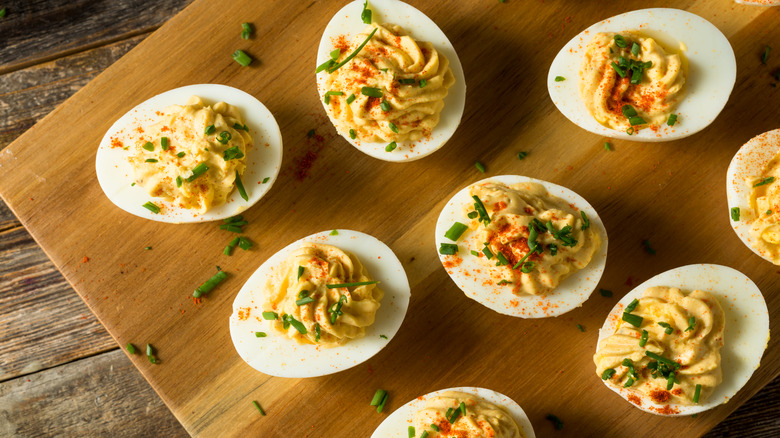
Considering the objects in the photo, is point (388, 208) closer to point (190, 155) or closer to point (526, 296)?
point (526, 296)

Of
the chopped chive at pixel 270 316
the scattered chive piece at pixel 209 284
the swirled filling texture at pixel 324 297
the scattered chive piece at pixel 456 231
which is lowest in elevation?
the scattered chive piece at pixel 209 284

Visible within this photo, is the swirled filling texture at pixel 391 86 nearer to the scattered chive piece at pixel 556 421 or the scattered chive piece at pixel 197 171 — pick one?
the scattered chive piece at pixel 197 171

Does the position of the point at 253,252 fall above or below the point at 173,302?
above

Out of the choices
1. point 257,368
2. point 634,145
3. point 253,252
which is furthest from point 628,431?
point 253,252

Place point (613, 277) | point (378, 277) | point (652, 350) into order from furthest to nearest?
point (613, 277), point (378, 277), point (652, 350)

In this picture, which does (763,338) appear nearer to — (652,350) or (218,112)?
(652,350)

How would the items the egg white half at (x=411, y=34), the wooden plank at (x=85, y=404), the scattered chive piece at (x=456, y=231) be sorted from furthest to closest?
the wooden plank at (x=85, y=404), the egg white half at (x=411, y=34), the scattered chive piece at (x=456, y=231)

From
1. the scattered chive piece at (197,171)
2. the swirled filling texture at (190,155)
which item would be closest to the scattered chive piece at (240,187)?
the swirled filling texture at (190,155)

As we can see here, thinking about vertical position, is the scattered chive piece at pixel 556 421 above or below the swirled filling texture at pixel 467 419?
below
